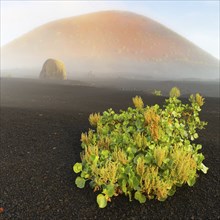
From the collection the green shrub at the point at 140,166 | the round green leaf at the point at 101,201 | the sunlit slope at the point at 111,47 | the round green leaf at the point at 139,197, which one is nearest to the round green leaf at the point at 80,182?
the green shrub at the point at 140,166

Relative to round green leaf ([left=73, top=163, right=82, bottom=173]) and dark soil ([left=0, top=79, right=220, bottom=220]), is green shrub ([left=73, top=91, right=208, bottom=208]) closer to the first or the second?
round green leaf ([left=73, top=163, right=82, bottom=173])

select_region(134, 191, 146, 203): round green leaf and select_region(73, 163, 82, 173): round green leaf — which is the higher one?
select_region(73, 163, 82, 173): round green leaf

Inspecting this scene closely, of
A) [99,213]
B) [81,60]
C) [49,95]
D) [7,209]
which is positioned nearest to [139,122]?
[99,213]

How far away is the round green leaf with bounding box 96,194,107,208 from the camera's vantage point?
4355mm

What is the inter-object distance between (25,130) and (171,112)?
11.6ft

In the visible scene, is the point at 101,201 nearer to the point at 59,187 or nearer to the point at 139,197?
the point at 139,197

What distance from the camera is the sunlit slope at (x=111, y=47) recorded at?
9444 cm

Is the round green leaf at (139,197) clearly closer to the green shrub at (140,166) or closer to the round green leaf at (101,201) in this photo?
the green shrub at (140,166)

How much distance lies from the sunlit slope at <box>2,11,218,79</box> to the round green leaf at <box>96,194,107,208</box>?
80.5 meters

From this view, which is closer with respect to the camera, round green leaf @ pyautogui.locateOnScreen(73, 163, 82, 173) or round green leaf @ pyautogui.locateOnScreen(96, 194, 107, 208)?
round green leaf @ pyautogui.locateOnScreen(96, 194, 107, 208)

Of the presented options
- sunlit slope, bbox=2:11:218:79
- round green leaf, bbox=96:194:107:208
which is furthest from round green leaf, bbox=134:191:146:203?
sunlit slope, bbox=2:11:218:79

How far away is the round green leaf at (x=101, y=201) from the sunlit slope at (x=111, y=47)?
80522mm

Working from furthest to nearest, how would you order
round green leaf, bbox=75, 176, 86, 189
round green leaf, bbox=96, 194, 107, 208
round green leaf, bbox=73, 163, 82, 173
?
round green leaf, bbox=73, 163, 82, 173, round green leaf, bbox=75, 176, 86, 189, round green leaf, bbox=96, 194, 107, 208

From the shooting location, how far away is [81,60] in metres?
104
